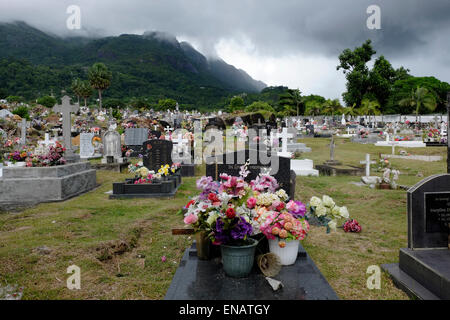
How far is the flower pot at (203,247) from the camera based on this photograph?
3215mm

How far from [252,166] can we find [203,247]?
3396 millimetres

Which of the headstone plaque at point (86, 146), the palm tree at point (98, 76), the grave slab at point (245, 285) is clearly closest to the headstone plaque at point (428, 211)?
the grave slab at point (245, 285)

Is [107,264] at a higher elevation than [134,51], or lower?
lower

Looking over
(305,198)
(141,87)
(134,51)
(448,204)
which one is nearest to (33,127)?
(305,198)

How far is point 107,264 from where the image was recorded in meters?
4.06

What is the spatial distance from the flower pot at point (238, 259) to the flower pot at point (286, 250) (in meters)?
0.31

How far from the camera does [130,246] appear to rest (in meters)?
4.72

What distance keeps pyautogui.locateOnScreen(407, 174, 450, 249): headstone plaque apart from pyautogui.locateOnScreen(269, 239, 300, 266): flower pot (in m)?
1.55

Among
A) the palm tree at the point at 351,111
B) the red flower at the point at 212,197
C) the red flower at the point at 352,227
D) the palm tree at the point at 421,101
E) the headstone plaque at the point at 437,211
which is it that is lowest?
the red flower at the point at 352,227

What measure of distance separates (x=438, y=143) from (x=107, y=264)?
21005 millimetres

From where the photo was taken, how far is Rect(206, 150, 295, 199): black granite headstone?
5.93 metres

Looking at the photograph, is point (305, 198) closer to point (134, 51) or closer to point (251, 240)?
point (251, 240)

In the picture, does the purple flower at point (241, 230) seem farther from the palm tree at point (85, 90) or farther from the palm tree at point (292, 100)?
the palm tree at point (292, 100)

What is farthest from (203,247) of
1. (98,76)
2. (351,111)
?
(98,76)
